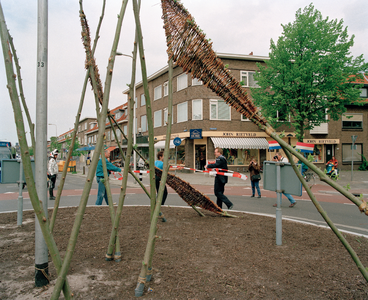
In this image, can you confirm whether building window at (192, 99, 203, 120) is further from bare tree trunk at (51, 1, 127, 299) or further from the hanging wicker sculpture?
bare tree trunk at (51, 1, 127, 299)

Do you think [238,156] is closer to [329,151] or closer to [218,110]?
[218,110]

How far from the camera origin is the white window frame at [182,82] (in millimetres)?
25219

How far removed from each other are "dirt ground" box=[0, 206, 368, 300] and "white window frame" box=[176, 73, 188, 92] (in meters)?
21.7

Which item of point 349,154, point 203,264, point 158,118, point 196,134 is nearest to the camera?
point 203,264

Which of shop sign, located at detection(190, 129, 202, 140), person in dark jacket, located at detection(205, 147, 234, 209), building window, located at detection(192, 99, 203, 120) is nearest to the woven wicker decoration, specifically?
person in dark jacket, located at detection(205, 147, 234, 209)

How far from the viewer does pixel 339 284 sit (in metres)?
2.66

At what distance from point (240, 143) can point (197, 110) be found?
16.1ft

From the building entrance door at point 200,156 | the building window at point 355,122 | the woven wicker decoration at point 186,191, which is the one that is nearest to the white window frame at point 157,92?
the building entrance door at point 200,156

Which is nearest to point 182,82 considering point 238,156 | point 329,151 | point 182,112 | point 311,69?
point 182,112

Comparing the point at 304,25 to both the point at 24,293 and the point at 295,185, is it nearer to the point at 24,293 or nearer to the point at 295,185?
the point at 295,185

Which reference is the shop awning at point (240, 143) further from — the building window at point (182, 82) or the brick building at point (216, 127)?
the building window at point (182, 82)

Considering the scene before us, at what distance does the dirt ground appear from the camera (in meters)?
2.50

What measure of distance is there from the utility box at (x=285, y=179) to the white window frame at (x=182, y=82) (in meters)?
21.8

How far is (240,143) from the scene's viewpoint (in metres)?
24.0
